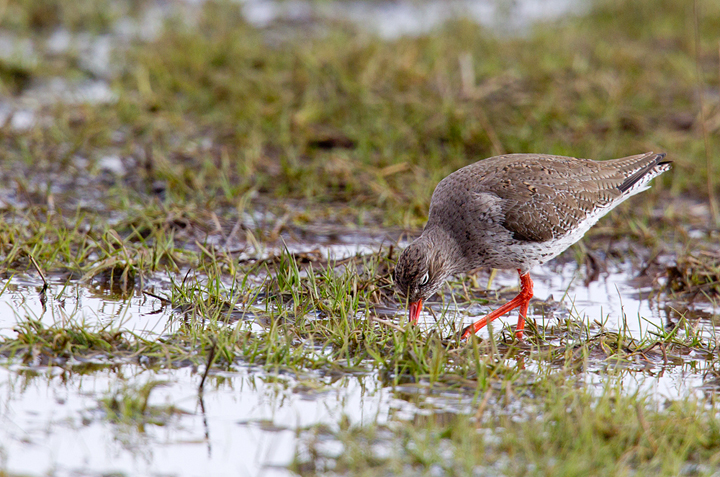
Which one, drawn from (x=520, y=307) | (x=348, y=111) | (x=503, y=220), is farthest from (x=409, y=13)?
(x=520, y=307)

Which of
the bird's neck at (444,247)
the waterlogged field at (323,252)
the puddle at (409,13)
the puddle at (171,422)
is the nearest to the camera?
the puddle at (171,422)

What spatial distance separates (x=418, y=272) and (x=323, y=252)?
6.55ft

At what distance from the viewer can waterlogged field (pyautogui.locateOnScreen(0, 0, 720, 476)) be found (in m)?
4.28

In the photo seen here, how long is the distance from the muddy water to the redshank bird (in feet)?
3.57

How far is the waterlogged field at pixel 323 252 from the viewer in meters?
4.28

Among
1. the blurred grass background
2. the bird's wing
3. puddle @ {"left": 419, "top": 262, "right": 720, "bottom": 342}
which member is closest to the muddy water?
puddle @ {"left": 419, "top": 262, "right": 720, "bottom": 342}

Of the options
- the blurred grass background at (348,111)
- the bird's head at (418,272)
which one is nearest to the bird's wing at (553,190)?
the bird's head at (418,272)

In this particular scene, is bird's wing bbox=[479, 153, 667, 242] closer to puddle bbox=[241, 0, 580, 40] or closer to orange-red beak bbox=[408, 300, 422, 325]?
orange-red beak bbox=[408, 300, 422, 325]

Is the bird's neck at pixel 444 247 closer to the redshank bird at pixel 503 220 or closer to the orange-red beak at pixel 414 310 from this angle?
the redshank bird at pixel 503 220

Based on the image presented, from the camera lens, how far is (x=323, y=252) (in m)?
7.80

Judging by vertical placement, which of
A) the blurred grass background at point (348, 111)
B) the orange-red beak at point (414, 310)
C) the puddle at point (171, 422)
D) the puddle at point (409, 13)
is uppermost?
the puddle at point (409, 13)

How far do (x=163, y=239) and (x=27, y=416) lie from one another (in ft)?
10.3

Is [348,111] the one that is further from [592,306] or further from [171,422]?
[171,422]

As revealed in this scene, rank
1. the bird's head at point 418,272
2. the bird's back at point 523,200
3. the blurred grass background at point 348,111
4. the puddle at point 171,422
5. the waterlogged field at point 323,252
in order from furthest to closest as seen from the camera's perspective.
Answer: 1. the blurred grass background at point 348,111
2. the bird's back at point 523,200
3. the bird's head at point 418,272
4. the waterlogged field at point 323,252
5. the puddle at point 171,422
